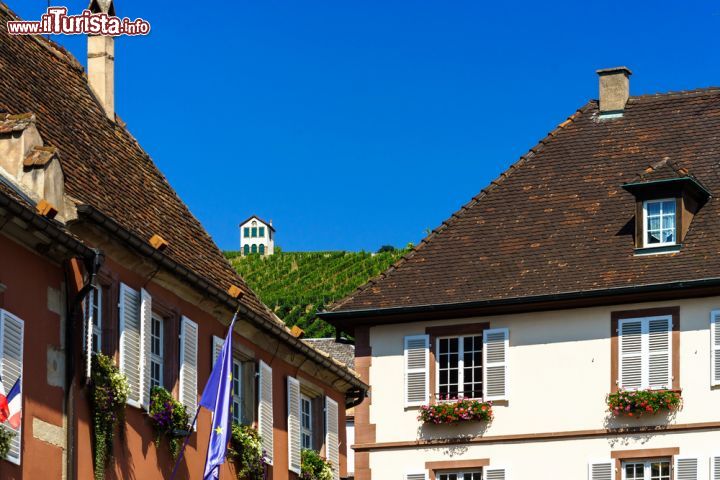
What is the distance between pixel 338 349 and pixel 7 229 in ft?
160

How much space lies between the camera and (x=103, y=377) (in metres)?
29.5

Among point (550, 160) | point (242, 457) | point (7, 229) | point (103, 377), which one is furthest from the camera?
point (550, 160)

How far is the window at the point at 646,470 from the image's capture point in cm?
4181

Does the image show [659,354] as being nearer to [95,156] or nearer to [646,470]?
[646,470]

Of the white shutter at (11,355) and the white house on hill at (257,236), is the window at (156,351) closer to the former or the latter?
the white shutter at (11,355)

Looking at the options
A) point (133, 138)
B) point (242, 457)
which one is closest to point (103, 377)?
point (242, 457)

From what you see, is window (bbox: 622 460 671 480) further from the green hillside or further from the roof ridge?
the green hillside

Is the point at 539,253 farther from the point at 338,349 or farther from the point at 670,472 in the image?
the point at 338,349

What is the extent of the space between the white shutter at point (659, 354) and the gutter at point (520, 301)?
28.8 inches

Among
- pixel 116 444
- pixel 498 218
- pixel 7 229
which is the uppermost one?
pixel 498 218

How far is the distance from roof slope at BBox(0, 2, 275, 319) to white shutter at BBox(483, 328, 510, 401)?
654 cm

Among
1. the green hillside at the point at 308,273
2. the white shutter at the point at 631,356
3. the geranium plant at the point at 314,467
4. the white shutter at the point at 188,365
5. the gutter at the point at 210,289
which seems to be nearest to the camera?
the gutter at the point at 210,289

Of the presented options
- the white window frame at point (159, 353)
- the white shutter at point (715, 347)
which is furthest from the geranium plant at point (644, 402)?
the white window frame at point (159, 353)

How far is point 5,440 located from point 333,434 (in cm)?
1627
